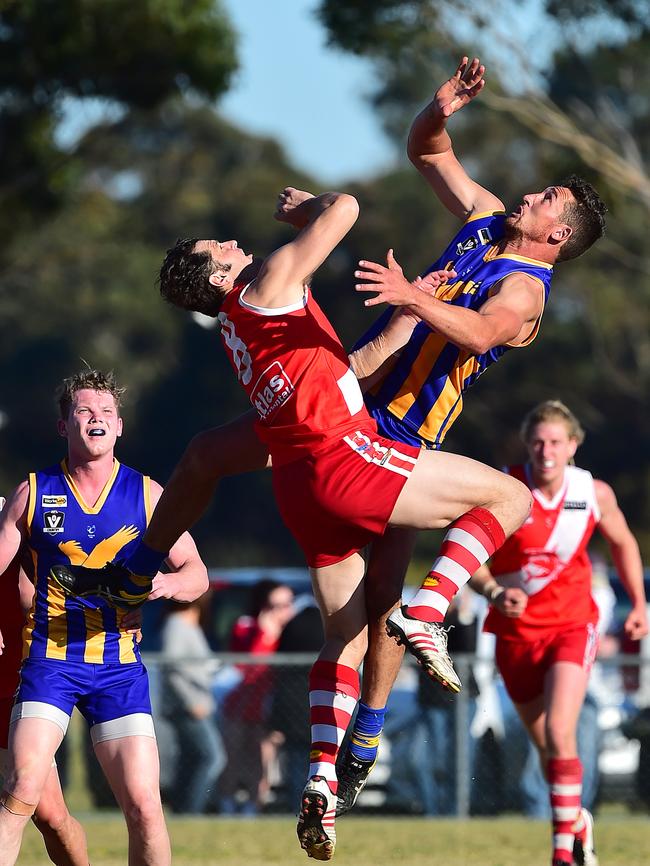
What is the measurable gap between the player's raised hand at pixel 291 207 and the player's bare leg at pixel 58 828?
262cm

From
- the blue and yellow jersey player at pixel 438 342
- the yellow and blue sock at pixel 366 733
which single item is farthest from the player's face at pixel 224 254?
the yellow and blue sock at pixel 366 733

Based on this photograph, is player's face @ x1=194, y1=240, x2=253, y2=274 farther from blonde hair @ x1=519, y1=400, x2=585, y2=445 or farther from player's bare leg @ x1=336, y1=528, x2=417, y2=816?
blonde hair @ x1=519, y1=400, x2=585, y2=445

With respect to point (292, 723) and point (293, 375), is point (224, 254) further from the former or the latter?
point (292, 723)

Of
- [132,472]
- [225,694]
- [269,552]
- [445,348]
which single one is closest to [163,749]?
[225,694]

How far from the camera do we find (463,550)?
6.25 m

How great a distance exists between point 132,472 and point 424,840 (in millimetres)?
5294

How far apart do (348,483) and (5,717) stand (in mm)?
2081

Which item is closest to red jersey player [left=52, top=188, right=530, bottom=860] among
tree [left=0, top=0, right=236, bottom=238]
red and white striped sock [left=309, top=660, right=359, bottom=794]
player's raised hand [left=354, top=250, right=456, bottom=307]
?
red and white striped sock [left=309, top=660, right=359, bottom=794]

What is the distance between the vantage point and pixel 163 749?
1284cm

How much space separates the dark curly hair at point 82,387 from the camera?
267 inches

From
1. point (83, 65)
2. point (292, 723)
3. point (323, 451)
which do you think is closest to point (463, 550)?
point (323, 451)

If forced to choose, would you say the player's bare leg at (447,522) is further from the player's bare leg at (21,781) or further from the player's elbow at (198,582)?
the player's bare leg at (21,781)

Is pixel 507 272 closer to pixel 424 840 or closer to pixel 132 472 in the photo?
pixel 132 472

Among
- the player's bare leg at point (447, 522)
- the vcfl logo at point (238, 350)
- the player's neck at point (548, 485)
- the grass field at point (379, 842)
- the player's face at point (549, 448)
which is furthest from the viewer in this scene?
the grass field at point (379, 842)
